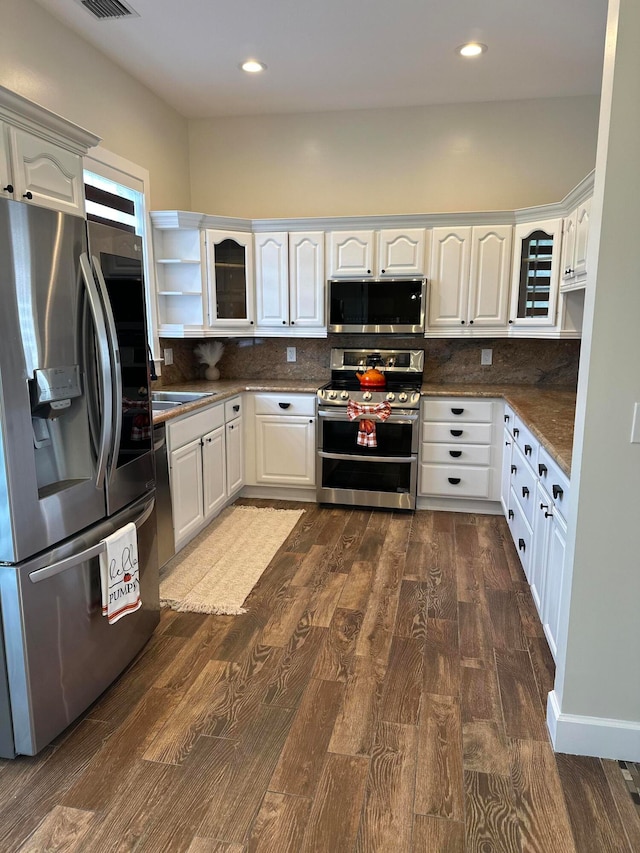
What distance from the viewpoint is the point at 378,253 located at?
4141mm

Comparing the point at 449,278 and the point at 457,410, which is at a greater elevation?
the point at 449,278

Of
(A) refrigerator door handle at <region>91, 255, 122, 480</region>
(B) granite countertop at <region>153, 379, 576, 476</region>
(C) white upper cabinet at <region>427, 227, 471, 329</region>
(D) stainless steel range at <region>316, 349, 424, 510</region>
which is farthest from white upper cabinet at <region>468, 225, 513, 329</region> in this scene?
(A) refrigerator door handle at <region>91, 255, 122, 480</region>

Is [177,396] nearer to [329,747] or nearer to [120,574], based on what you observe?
[120,574]

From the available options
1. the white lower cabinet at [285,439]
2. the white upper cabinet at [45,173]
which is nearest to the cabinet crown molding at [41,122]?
the white upper cabinet at [45,173]

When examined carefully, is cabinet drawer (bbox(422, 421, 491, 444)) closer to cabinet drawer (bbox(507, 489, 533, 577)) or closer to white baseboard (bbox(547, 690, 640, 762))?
cabinet drawer (bbox(507, 489, 533, 577))

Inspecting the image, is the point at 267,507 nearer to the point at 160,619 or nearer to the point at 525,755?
the point at 160,619

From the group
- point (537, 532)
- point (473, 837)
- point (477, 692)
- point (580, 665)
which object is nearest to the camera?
point (473, 837)

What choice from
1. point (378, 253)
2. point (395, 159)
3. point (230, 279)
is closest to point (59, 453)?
point (230, 279)

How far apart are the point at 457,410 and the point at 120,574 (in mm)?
2665

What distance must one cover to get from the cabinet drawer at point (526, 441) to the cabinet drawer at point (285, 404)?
1.49m

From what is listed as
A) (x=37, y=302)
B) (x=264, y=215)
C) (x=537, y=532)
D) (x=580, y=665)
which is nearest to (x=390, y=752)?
(x=580, y=665)

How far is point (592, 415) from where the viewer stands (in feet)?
5.54

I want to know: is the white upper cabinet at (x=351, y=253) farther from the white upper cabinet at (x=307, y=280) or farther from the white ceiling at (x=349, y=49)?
the white ceiling at (x=349, y=49)

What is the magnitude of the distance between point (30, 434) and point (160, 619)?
4.33ft
